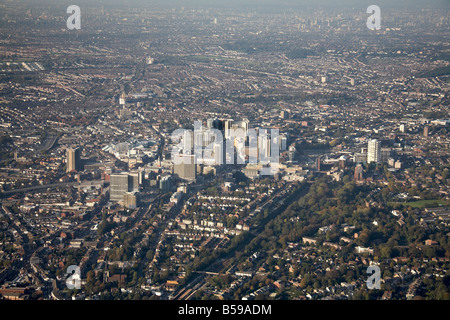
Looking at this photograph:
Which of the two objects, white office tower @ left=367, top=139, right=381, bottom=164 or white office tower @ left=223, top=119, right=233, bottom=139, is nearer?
white office tower @ left=367, top=139, right=381, bottom=164

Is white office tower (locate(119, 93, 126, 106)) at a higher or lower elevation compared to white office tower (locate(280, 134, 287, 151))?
higher

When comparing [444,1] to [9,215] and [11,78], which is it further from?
[9,215]

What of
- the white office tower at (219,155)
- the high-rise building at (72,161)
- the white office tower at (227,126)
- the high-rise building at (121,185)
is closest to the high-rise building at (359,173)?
the white office tower at (219,155)

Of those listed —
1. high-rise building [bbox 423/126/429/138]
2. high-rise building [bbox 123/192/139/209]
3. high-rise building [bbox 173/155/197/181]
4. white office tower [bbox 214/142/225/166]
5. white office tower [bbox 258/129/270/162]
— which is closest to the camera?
high-rise building [bbox 123/192/139/209]

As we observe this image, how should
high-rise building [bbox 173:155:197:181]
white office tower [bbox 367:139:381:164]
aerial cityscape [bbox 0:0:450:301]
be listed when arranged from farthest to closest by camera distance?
white office tower [bbox 367:139:381:164] → high-rise building [bbox 173:155:197:181] → aerial cityscape [bbox 0:0:450:301]

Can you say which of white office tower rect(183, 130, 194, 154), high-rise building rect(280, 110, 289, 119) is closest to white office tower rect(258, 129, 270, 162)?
white office tower rect(183, 130, 194, 154)

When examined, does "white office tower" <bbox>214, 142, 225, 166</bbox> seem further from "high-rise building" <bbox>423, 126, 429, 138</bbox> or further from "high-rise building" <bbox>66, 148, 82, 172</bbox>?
"high-rise building" <bbox>423, 126, 429, 138</bbox>

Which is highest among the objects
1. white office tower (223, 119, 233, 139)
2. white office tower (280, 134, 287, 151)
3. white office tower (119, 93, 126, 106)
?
white office tower (119, 93, 126, 106)

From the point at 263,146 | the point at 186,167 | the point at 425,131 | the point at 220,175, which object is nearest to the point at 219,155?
the point at 220,175

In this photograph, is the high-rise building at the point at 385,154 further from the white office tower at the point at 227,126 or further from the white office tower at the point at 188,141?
the white office tower at the point at 188,141
